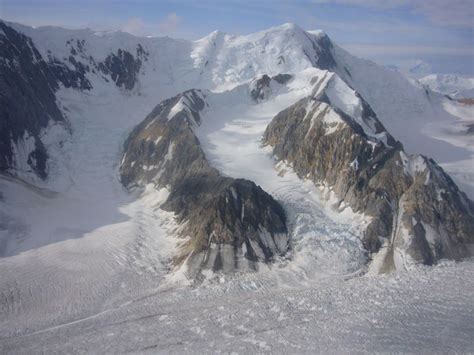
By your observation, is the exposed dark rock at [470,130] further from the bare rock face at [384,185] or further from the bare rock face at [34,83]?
the bare rock face at [34,83]

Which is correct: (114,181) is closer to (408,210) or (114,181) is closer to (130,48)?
(408,210)

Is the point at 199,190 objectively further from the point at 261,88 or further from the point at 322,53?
the point at 322,53

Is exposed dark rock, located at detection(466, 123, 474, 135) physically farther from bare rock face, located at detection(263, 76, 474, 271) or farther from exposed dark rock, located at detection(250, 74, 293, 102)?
bare rock face, located at detection(263, 76, 474, 271)

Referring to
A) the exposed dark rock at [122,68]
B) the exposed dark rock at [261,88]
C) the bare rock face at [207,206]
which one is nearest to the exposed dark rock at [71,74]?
the exposed dark rock at [122,68]

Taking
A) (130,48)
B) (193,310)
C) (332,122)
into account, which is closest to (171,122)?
(332,122)

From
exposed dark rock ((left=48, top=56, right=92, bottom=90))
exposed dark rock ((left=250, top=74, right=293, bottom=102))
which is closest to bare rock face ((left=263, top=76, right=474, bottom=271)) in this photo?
exposed dark rock ((left=250, top=74, right=293, bottom=102))
